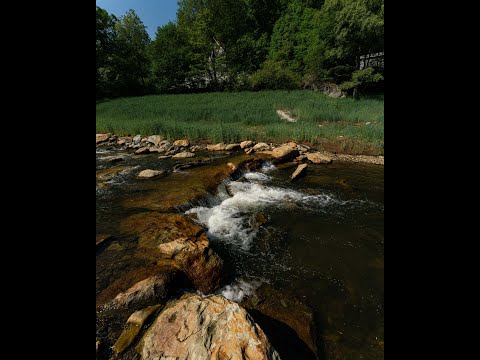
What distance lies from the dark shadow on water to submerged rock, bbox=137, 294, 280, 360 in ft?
2.23

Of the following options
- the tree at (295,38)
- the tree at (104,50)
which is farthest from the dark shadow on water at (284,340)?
the tree at (104,50)

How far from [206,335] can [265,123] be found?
534 inches

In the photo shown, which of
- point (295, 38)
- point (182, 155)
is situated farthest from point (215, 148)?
point (295, 38)

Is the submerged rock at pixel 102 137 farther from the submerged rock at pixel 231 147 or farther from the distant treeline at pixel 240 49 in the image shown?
the distant treeline at pixel 240 49

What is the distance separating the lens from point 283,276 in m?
3.64

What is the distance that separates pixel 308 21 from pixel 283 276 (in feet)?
113

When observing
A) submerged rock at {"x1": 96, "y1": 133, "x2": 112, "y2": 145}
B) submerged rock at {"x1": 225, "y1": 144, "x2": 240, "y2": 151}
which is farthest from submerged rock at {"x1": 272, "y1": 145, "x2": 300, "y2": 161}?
submerged rock at {"x1": 96, "y1": 133, "x2": 112, "y2": 145}

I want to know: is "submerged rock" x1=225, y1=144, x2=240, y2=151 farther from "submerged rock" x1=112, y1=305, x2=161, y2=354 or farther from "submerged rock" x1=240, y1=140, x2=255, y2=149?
"submerged rock" x1=112, y1=305, x2=161, y2=354

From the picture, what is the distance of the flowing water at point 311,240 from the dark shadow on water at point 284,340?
0.73 feet

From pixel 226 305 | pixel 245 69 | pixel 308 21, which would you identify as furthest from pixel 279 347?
pixel 308 21

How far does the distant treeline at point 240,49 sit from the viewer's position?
23.9m
